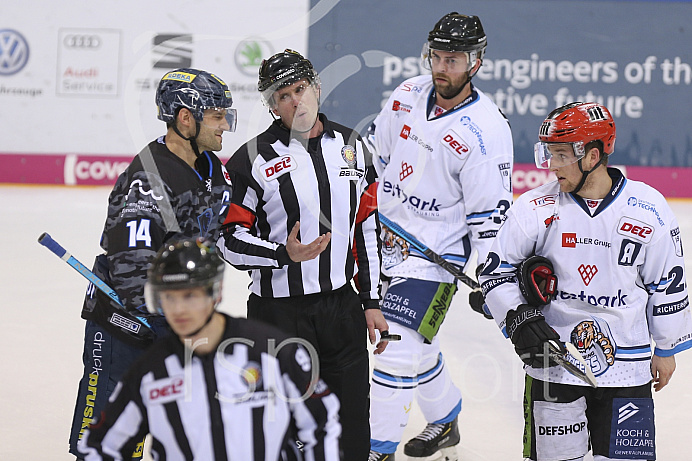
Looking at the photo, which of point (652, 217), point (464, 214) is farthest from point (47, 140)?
point (652, 217)

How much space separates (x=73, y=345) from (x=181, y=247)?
352cm

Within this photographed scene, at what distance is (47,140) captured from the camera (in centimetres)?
980

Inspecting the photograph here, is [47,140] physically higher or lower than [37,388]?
higher

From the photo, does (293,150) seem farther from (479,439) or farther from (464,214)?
(479,439)

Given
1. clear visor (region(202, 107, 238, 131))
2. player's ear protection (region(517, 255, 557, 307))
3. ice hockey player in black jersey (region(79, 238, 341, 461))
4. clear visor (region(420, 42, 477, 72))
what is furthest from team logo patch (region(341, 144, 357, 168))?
ice hockey player in black jersey (region(79, 238, 341, 461))

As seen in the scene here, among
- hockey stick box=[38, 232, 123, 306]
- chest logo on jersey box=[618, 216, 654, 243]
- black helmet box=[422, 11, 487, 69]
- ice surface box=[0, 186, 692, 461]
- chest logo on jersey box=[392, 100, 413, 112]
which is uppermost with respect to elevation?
black helmet box=[422, 11, 487, 69]

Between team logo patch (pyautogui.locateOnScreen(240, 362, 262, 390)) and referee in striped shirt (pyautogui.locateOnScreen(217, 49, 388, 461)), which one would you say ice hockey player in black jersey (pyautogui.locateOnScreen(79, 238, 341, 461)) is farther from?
referee in striped shirt (pyautogui.locateOnScreen(217, 49, 388, 461))

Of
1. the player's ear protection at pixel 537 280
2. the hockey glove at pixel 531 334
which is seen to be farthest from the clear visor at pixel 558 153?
the hockey glove at pixel 531 334

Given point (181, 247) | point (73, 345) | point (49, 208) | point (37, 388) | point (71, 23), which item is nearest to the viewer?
point (181, 247)

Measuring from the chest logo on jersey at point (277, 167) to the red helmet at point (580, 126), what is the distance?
34.2 inches

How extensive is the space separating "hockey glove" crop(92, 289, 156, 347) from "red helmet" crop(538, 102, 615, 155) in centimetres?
145

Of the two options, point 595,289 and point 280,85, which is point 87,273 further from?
point 595,289

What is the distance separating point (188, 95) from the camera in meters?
2.98

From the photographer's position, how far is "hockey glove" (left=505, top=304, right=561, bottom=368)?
9.87 feet
